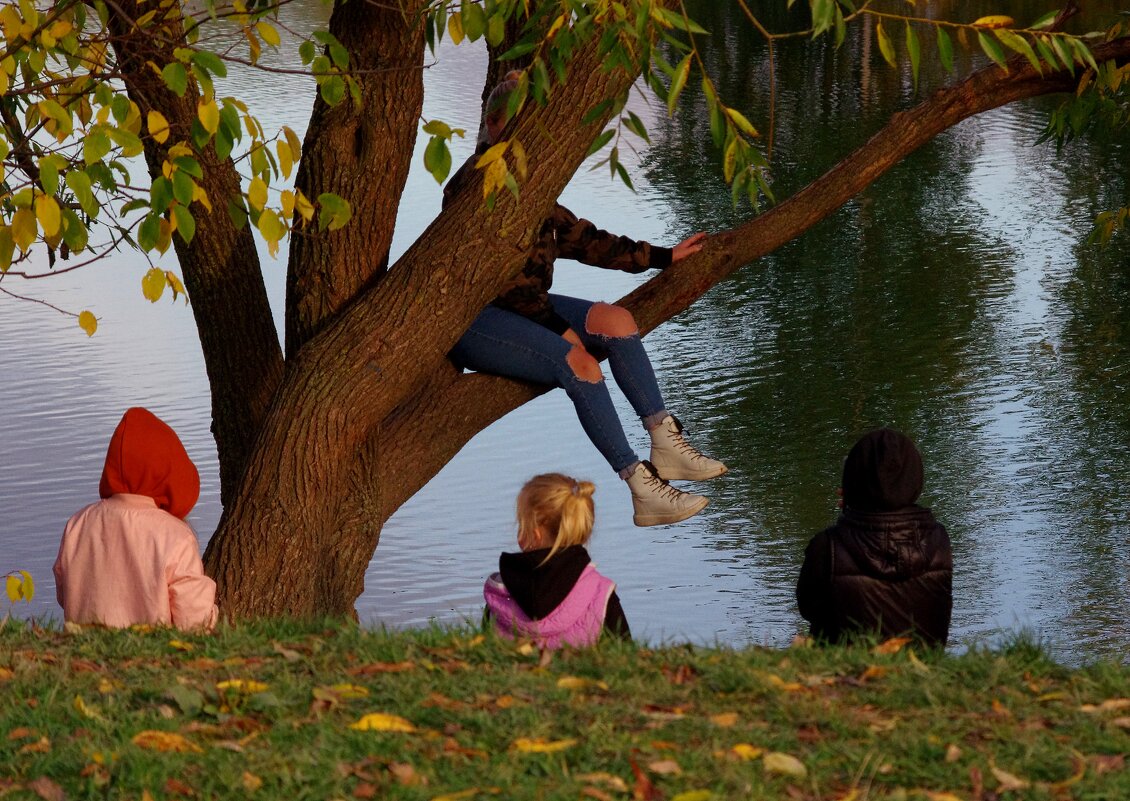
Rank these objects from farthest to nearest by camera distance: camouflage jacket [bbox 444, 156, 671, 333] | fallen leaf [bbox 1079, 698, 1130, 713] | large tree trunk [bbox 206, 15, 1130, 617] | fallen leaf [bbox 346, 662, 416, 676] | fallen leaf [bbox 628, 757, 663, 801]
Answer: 1. camouflage jacket [bbox 444, 156, 671, 333]
2. large tree trunk [bbox 206, 15, 1130, 617]
3. fallen leaf [bbox 346, 662, 416, 676]
4. fallen leaf [bbox 1079, 698, 1130, 713]
5. fallen leaf [bbox 628, 757, 663, 801]

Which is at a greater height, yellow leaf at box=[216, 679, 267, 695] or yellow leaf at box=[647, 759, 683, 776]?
yellow leaf at box=[216, 679, 267, 695]

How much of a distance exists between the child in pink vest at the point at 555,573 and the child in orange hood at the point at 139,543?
0.95m

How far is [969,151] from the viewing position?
80.0 feet

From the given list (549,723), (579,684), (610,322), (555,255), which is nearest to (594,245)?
(555,255)

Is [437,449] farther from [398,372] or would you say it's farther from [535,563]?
[535,563]

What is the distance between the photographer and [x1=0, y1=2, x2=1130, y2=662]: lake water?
1102 cm

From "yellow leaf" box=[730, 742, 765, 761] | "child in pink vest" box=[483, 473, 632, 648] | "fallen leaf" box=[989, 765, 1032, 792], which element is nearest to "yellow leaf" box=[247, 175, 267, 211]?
"child in pink vest" box=[483, 473, 632, 648]

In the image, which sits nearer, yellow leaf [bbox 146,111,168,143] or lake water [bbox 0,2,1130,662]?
yellow leaf [bbox 146,111,168,143]

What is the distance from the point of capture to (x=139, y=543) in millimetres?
4191

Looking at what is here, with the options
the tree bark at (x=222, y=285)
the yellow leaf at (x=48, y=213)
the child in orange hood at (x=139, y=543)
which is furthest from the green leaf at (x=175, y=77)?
the tree bark at (x=222, y=285)

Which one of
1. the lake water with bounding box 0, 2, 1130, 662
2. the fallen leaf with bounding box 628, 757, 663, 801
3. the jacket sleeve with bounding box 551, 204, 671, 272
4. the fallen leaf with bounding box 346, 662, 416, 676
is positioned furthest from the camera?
the lake water with bounding box 0, 2, 1130, 662

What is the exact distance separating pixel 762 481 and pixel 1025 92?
6.75m

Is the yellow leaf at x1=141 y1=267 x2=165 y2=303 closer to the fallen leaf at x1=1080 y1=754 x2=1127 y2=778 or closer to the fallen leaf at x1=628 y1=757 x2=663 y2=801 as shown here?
the fallen leaf at x1=628 y1=757 x2=663 y2=801

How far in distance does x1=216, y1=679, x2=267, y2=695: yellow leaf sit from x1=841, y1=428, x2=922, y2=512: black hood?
163cm
